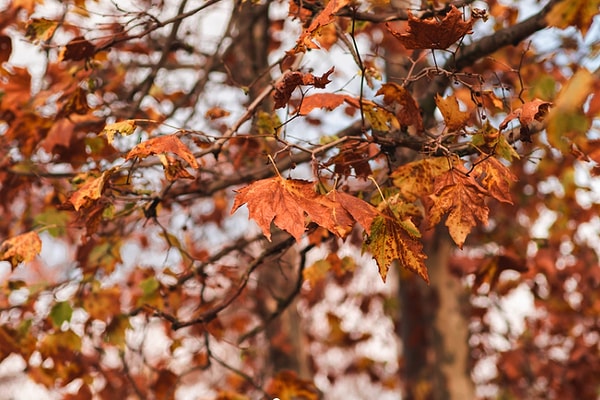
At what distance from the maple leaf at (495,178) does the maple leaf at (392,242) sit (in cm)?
28

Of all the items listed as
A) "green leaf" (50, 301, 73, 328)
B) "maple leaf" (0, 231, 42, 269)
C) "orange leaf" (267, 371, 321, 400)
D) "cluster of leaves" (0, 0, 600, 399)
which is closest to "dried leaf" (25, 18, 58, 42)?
"cluster of leaves" (0, 0, 600, 399)

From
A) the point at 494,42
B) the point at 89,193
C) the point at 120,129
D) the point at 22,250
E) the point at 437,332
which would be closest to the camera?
the point at 120,129

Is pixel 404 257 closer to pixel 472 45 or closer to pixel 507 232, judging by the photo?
pixel 472 45

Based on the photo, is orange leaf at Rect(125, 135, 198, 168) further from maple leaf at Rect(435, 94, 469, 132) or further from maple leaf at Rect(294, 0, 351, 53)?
maple leaf at Rect(435, 94, 469, 132)

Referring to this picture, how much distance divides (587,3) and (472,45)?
141 cm

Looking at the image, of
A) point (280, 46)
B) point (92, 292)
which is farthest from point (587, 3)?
point (280, 46)

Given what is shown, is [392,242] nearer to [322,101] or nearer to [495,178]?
[495,178]

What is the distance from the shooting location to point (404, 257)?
165 centimetres

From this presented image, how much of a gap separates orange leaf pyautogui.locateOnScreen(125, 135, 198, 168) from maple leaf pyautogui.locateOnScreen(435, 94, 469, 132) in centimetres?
73

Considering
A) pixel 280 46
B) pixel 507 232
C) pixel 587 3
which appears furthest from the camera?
pixel 507 232

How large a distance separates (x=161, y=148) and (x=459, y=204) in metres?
0.81

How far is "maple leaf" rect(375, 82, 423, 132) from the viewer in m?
1.90

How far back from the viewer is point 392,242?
1.66 m

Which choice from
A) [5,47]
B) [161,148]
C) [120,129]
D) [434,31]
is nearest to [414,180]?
[434,31]
